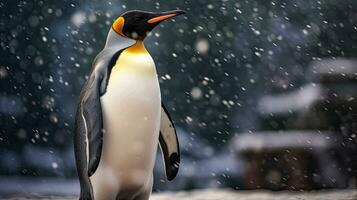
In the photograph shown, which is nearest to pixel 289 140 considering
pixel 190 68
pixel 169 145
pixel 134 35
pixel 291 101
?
pixel 291 101

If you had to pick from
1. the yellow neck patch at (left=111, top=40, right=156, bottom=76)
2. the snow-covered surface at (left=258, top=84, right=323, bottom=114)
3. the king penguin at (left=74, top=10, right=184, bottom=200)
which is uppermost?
the yellow neck patch at (left=111, top=40, right=156, bottom=76)

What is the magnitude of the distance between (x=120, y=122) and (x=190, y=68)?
2919mm

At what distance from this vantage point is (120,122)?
1.61 metres

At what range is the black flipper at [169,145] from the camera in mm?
1841

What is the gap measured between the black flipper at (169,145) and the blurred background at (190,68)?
6.76ft

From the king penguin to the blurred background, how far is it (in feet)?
7.50

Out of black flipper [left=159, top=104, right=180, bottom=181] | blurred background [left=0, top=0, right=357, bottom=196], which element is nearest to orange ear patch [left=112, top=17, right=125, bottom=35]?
black flipper [left=159, top=104, right=180, bottom=181]

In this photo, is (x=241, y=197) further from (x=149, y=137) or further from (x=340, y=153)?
(x=340, y=153)

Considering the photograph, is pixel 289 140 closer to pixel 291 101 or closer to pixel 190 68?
pixel 291 101

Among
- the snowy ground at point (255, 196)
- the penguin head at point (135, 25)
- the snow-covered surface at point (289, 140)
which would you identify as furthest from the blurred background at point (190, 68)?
the penguin head at point (135, 25)

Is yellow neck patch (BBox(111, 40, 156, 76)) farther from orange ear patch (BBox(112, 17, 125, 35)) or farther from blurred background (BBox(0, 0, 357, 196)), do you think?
blurred background (BBox(0, 0, 357, 196))

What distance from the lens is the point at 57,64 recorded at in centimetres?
440

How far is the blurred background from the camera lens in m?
4.31

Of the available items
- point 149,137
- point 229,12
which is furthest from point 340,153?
point 149,137
